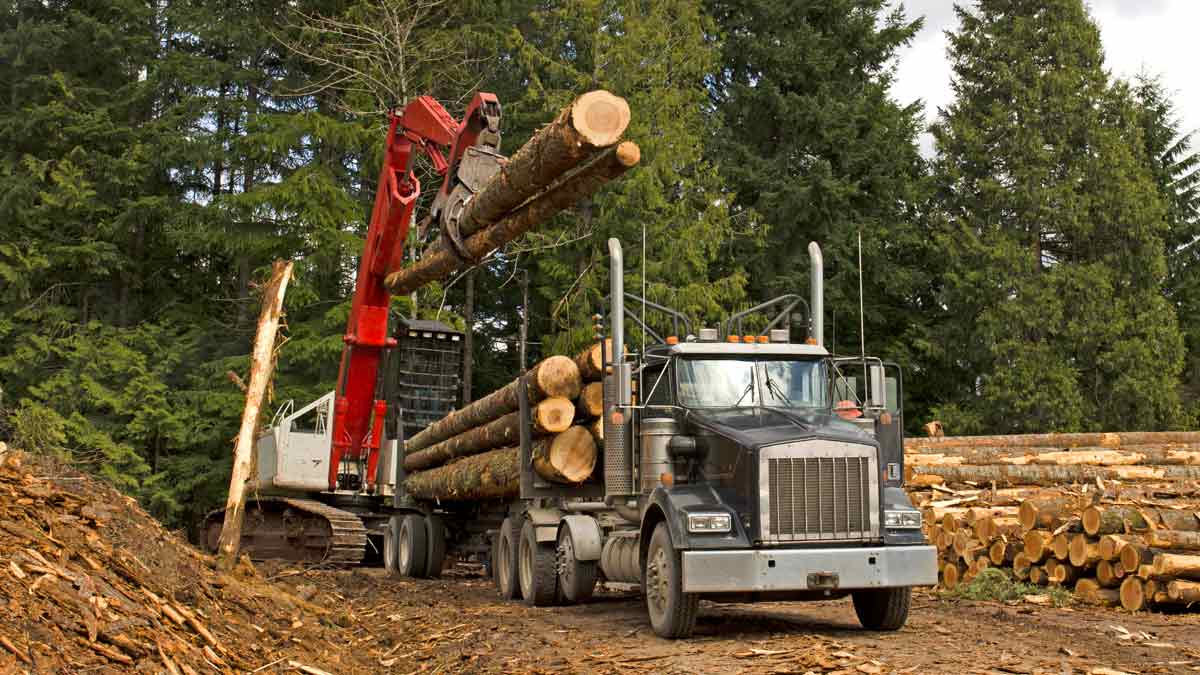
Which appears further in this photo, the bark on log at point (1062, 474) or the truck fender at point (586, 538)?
the bark on log at point (1062, 474)

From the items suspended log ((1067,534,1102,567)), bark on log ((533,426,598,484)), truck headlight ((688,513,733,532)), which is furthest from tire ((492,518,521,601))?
suspended log ((1067,534,1102,567))

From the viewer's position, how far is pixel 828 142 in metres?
34.2

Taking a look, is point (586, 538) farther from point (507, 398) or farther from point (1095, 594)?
point (1095, 594)

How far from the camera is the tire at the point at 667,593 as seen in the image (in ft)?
30.2

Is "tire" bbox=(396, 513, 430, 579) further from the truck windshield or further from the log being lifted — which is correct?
the truck windshield

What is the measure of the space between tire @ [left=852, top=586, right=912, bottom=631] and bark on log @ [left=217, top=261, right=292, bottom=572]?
226 inches

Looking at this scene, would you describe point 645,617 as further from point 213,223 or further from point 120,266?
point 120,266

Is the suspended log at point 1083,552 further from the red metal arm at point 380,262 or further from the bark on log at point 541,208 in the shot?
the red metal arm at point 380,262

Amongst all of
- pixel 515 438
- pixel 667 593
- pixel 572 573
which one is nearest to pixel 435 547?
pixel 515 438

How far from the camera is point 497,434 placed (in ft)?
47.4

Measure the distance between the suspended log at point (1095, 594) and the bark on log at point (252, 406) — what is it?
8.31m

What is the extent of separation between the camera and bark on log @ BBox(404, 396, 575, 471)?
12141 millimetres

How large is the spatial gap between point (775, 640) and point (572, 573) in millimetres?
3297

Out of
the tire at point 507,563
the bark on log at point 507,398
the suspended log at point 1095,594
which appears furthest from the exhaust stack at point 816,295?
the tire at point 507,563
